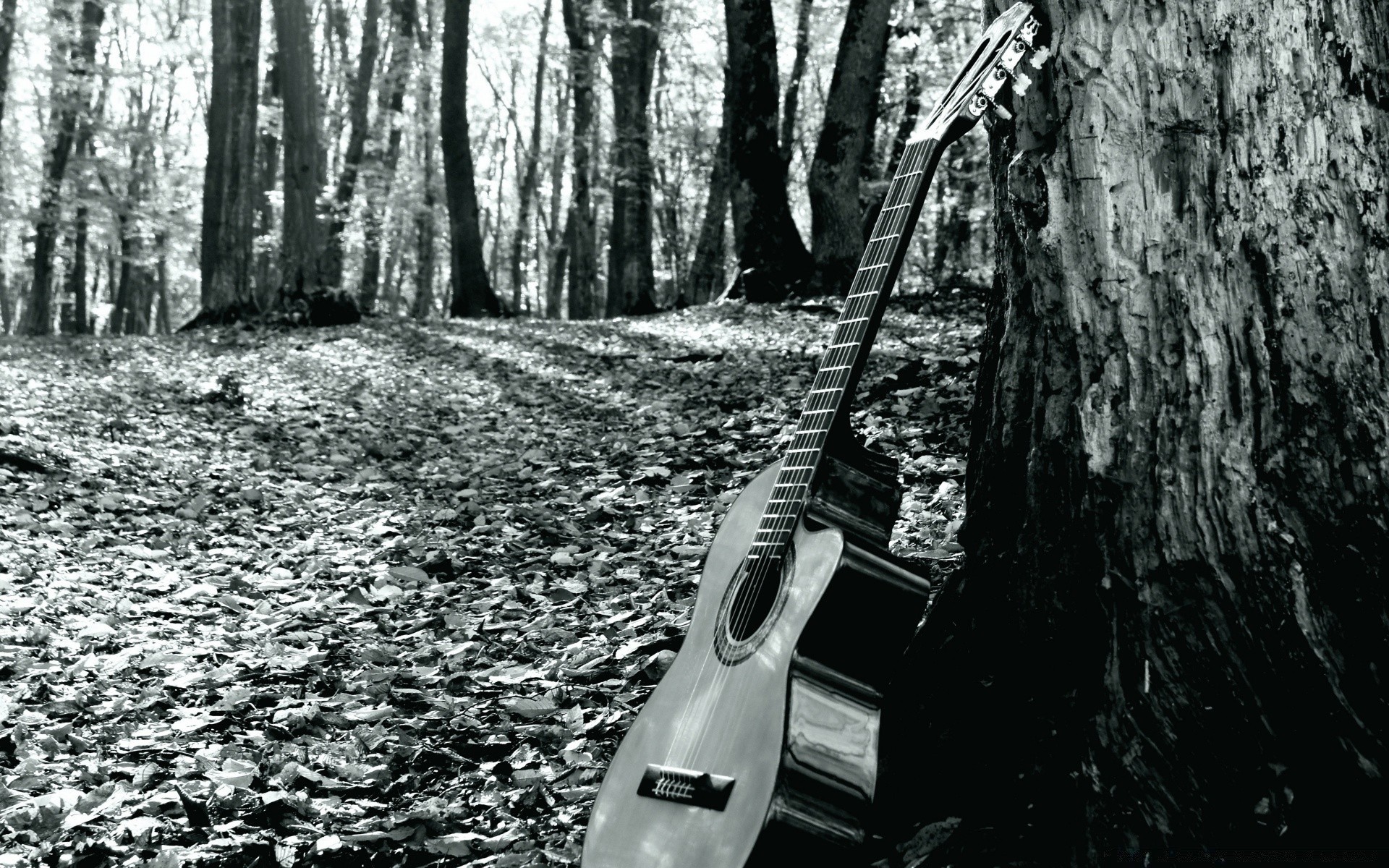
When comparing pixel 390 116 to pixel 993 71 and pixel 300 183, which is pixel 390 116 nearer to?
pixel 300 183

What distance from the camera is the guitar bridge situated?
7.27ft

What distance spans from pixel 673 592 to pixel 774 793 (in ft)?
7.25

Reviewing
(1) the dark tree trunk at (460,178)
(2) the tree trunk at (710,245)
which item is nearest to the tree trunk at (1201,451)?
(2) the tree trunk at (710,245)

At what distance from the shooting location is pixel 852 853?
2.14 metres

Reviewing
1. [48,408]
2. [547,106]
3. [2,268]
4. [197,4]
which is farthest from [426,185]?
[2,268]

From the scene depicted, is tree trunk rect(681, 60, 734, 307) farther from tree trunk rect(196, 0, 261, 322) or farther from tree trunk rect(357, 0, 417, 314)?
tree trunk rect(357, 0, 417, 314)

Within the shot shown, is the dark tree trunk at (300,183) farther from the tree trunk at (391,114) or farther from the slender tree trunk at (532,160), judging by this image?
the slender tree trunk at (532,160)

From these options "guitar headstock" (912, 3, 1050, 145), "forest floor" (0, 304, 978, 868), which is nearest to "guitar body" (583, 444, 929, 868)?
"forest floor" (0, 304, 978, 868)

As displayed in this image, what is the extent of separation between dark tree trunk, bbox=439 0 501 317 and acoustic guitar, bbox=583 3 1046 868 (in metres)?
12.5

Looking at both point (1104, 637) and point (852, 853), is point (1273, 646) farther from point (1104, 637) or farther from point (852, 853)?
point (852, 853)

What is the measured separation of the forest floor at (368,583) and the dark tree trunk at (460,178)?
228 inches

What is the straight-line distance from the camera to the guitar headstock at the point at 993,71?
2361mm

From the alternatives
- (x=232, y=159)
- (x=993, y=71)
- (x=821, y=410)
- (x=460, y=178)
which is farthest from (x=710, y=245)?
(x=993, y=71)

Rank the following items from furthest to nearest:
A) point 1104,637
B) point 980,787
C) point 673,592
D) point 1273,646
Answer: point 673,592 < point 980,787 < point 1104,637 < point 1273,646
